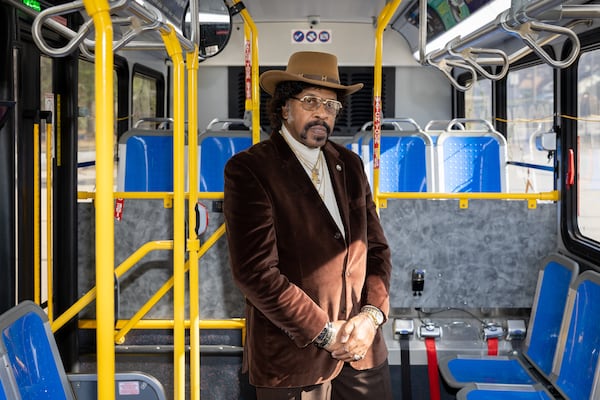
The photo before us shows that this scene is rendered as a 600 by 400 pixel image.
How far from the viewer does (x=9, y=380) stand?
187 cm

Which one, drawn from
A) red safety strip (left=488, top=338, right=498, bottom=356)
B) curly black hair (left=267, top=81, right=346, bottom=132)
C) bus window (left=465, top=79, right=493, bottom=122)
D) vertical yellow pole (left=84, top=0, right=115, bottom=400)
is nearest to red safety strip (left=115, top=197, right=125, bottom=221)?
curly black hair (left=267, top=81, right=346, bottom=132)

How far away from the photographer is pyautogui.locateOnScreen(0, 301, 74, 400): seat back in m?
1.97

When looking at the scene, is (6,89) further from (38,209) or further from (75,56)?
(75,56)

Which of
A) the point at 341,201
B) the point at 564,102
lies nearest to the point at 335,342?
the point at 341,201

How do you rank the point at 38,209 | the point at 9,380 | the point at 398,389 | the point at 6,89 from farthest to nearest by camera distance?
the point at 398,389, the point at 38,209, the point at 6,89, the point at 9,380

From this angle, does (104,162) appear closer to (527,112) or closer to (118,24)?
(118,24)

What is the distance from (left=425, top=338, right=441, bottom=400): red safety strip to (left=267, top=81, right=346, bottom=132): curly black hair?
1.85m

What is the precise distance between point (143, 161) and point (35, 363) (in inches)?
124

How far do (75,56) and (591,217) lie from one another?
301cm

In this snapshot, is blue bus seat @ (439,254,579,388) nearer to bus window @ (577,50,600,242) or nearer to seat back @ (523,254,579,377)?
seat back @ (523,254,579,377)

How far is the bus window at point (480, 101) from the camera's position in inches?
255

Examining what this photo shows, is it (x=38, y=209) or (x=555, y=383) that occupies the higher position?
(x=38, y=209)

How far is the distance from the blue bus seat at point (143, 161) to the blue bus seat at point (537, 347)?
8.48 feet

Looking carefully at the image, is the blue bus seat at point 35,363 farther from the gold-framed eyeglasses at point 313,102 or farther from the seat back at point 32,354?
the gold-framed eyeglasses at point 313,102
